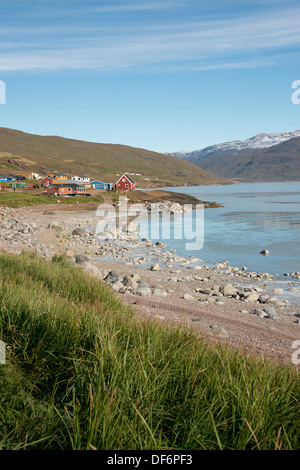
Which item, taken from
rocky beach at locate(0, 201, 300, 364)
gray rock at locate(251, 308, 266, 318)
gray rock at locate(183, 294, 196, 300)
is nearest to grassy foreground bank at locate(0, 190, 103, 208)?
rocky beach at locate(0, 201, 300, 364)

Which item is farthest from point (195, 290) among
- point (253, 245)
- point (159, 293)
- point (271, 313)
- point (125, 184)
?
point (125, 184)

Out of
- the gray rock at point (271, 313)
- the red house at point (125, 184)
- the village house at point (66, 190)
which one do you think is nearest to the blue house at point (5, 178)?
the village house at point (66, 190)

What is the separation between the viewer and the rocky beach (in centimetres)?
959

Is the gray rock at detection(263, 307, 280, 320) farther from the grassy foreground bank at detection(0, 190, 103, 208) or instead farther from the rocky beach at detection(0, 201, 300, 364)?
the grassy foreground bank at detection(0, 190, 103, 208)

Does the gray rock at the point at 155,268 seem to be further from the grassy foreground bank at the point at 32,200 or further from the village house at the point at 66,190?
the village house at the point at 66,190

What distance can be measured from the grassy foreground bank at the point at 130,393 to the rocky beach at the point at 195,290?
1.14 m

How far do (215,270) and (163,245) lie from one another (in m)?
8.50

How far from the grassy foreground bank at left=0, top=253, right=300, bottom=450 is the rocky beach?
1141mm

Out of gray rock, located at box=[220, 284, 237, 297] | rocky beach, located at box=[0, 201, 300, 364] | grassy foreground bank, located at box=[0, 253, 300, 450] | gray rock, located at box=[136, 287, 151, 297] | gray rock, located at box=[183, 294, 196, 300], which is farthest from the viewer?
gray rock, located at box=[220, 284, 237, 297]

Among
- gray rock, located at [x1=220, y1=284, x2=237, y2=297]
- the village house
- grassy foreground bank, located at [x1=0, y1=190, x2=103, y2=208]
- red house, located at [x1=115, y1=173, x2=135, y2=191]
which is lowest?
gray rock, located at [x1=220, y1=284, x2=237, y2=297]

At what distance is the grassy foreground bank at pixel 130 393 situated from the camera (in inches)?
126

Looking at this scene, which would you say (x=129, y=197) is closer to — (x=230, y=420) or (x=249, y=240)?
→ (x=249, y=240)

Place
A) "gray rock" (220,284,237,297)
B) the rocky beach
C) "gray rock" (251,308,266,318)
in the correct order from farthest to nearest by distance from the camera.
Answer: "gray rock" (220,284,237,297)
"gray rock" (251,308,266,318)
the rocky beach

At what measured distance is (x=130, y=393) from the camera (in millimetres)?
3605
